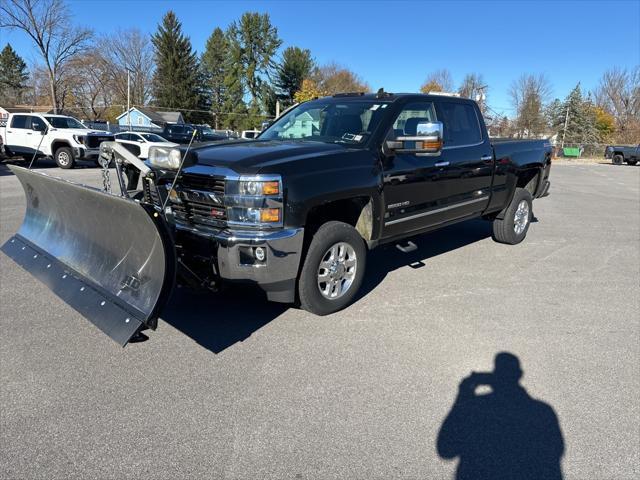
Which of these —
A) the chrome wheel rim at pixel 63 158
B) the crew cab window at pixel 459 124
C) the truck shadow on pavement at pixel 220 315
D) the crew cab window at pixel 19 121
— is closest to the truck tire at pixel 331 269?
the truck shadow on pavement at pixel 220 315

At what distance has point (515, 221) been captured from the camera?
24.1 ft

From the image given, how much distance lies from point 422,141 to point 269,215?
172cm

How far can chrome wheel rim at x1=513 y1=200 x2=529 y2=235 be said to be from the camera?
7.30 metres

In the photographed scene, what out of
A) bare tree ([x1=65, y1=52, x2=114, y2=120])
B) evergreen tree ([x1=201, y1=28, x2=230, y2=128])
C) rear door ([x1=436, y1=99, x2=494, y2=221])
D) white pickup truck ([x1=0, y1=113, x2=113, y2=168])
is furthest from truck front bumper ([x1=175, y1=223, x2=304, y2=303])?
evergreen tree ([x1=201, y1=28, x2=230, y2=128])

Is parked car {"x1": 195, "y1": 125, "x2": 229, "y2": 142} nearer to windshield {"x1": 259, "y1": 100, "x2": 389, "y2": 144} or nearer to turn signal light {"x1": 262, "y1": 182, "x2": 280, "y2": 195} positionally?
turn signal light {"x1": 262, "y1": 182, "x2": 280, "y2": 195}

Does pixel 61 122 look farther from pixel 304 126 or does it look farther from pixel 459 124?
pixel 459 124

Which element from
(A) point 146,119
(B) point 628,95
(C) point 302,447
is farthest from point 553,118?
(C) point 302,447

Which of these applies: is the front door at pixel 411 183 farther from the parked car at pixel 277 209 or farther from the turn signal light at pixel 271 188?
the turn signal light at pixel 271 188

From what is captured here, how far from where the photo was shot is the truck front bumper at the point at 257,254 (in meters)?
3.60

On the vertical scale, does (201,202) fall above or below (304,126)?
below

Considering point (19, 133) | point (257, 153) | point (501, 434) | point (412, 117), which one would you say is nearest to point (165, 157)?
point (257, 153)

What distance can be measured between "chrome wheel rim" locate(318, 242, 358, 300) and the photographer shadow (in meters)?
1.45

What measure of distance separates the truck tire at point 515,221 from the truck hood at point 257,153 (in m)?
3.67

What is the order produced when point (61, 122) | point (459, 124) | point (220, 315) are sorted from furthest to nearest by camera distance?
1. point (61, 122)
2. point (459, 124)
3. point (220, 315)
